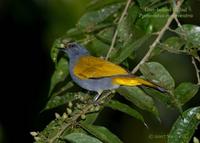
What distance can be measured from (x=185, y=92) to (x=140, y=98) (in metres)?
0.23

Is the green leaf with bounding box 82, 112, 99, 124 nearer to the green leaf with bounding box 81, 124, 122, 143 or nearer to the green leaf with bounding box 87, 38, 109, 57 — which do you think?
the green leaf with bounding box 81, 124, 122, 143

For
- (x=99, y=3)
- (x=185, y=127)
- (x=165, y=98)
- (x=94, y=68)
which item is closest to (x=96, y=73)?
(x=94, y=68)

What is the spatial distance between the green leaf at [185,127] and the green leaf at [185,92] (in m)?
0.08

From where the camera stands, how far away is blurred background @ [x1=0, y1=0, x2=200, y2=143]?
5562mm

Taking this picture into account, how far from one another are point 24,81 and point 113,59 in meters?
3.03

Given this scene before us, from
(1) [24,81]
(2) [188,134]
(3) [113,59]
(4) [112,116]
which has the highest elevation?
(3) [113,59]

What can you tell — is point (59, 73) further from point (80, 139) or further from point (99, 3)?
point (80, 139)

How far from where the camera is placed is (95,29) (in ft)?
11.7

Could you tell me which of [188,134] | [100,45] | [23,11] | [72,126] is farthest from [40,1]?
[188,134]

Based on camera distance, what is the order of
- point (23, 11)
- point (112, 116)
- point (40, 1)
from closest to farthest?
point (40, 1)
point (23, 11)
point (112, 116)

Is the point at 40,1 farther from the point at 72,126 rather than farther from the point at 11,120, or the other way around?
the point at 11,120

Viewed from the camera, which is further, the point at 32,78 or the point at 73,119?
the point at 32,78

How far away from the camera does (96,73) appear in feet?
12.7

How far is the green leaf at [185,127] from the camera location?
2842mm
